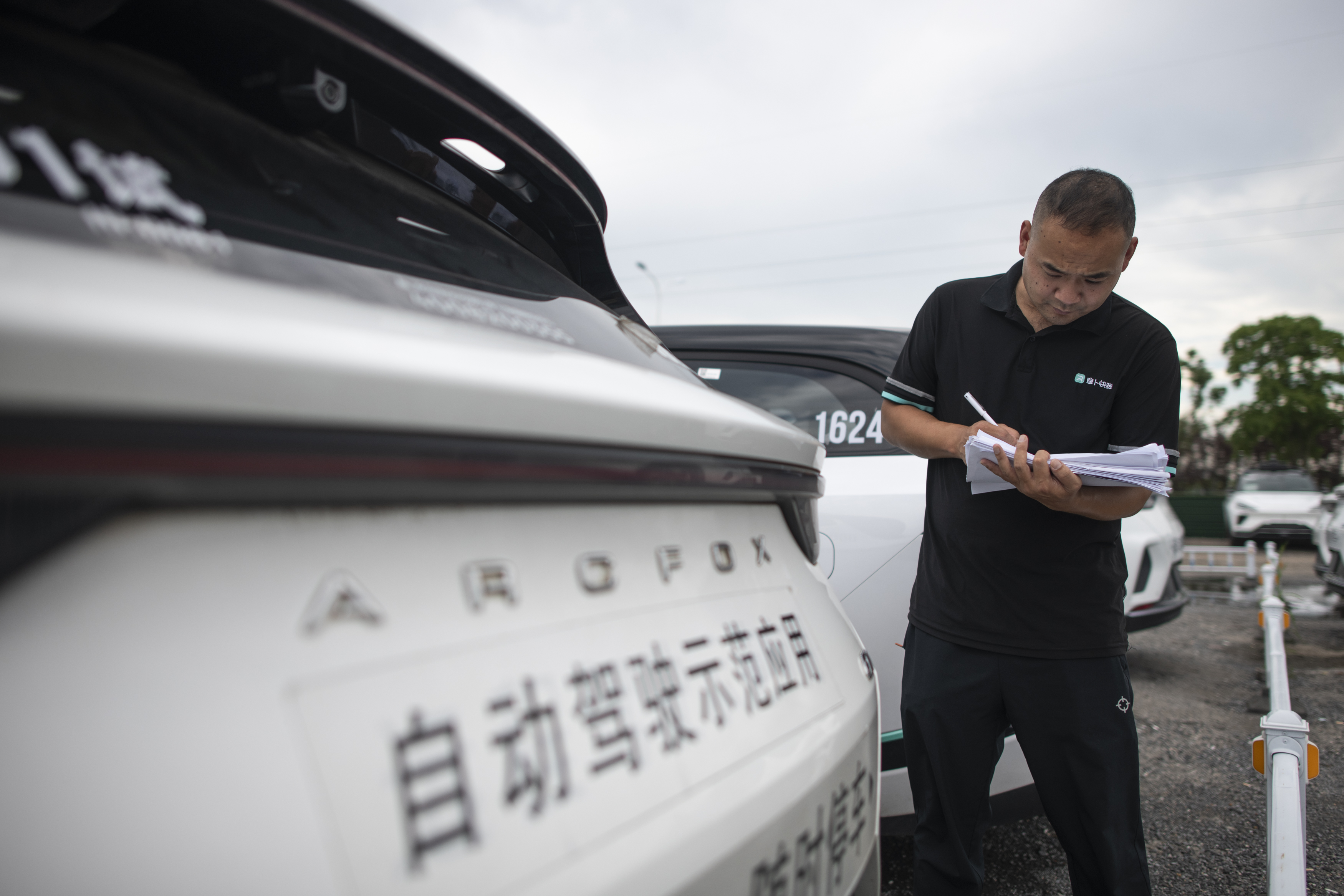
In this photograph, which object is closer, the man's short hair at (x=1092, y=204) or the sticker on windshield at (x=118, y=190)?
the sticker on windshield at (x=118, y=190)

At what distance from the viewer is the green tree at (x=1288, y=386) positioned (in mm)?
31828

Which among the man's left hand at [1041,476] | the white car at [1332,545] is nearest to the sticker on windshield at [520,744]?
the man's left hand at [1041,476]

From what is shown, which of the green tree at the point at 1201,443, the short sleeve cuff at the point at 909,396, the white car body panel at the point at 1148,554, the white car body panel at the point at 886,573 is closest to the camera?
the short sleeve cuff at the point at 909,396

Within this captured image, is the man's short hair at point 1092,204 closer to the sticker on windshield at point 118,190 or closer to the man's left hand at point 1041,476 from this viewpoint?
the man's left hand at point 1041,476

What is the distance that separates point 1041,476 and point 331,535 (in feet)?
4.73

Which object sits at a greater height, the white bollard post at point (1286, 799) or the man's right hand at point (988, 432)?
the man's right hand at point (988, 432)

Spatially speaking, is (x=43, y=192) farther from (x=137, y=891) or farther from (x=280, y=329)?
(x=137, y=891)

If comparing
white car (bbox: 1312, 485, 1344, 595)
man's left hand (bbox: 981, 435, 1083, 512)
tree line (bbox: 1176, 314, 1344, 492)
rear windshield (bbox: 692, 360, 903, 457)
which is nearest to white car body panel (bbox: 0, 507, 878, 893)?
man's left hand (bbox: 981, 435, 1083, 512)

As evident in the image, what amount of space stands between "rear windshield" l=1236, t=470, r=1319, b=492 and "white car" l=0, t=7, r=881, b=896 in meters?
17.8

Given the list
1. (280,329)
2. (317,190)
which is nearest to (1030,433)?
(317,190)

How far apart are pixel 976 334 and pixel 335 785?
1763 mm

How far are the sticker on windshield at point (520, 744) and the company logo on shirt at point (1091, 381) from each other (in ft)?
4.19

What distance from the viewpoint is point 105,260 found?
58 centimetres

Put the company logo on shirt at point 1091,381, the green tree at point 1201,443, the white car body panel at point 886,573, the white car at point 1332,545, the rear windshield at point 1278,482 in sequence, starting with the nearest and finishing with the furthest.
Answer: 1. the company logo on shirt at point 1091,381
2. the white car body panel at point 886,573
3. the white car at point 1332,545
4. the rear windshield at point 1278,482
5. the green tree at point 1201,443
